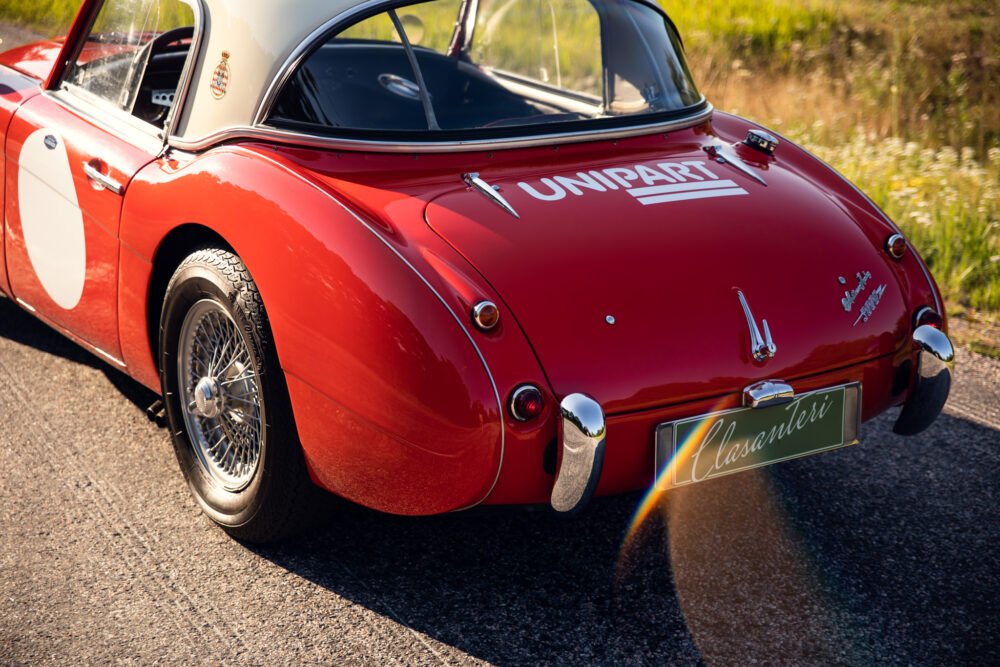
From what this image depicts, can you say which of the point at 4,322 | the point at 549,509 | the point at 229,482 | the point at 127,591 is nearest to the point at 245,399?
the point at 229,482

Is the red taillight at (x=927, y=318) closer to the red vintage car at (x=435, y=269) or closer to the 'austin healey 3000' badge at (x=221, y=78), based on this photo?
the red vintage car at (x=435, y=269)

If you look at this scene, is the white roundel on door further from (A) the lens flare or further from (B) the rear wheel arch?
(A) the lens flare

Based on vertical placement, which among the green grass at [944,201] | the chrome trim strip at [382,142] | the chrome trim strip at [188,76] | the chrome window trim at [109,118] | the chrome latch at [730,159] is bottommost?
the green grass at [944,201]

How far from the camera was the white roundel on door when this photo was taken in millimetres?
3865

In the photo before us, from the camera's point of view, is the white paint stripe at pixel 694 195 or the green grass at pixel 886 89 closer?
the white paint stripe at pixel 694 195

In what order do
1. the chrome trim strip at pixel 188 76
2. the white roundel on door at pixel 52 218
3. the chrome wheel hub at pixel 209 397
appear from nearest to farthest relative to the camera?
the chrome wheel hub at pixel 209 397 → the chrome trim strip at pixel 188 76 → the white roundel on door at pixel 52 218

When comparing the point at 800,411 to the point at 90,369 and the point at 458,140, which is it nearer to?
the point at 458,140

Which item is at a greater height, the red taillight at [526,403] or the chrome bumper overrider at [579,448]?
the red taillight at [526,403]

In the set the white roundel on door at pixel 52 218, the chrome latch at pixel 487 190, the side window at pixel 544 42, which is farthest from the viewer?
the side window at pixel 544 42

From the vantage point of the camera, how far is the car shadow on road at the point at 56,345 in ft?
14.4

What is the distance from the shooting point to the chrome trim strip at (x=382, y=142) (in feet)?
10.9

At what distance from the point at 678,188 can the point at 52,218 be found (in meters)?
2.22

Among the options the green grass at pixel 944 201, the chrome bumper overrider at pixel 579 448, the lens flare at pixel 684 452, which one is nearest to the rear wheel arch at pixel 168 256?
the chrome bumper overrider at pixel 579 448

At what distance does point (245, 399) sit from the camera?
3307 millimetres
